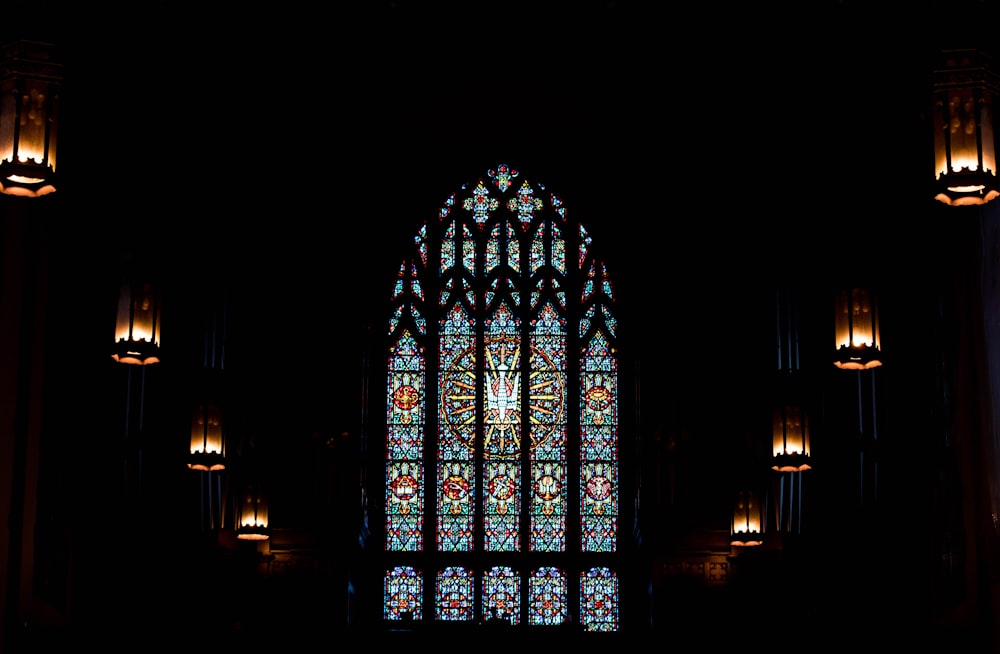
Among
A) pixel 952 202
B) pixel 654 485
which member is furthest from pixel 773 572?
pixel 952 202

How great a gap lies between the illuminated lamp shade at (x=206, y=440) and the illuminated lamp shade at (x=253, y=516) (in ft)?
7.46

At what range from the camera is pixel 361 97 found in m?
34.0

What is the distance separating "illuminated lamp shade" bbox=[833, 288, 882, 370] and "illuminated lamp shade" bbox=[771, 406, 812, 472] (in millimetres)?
4332

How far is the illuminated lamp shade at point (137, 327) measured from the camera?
78.3 ft

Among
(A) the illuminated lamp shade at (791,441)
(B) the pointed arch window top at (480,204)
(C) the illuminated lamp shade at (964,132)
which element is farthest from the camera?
(B) the pointed arch window top at (480,204)

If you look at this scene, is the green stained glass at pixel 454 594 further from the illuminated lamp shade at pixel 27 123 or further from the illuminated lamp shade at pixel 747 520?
the illuminated lamp shade at pixel 27 123

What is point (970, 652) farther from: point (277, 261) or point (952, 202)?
point (277, 261)

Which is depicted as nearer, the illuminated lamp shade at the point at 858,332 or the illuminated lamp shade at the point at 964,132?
the illuminated lamp shade at the point at 964,132

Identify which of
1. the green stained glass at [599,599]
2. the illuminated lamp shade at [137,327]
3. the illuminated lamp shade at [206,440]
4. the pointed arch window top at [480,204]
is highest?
the pointed arch window top at [480,204]

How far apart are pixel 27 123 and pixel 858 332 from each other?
10771mm

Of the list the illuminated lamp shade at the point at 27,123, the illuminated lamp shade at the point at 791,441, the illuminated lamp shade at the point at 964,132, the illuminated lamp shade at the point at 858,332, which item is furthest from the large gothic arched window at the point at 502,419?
the illuminated lamp shade at the point at 27,123

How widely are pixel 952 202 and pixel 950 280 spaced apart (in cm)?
559

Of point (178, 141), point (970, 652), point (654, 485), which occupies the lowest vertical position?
point (970, 652)

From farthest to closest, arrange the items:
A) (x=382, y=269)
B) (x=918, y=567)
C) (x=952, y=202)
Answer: (x=382, y=269) < (x=918, y=567) < (x=952, y=202)
